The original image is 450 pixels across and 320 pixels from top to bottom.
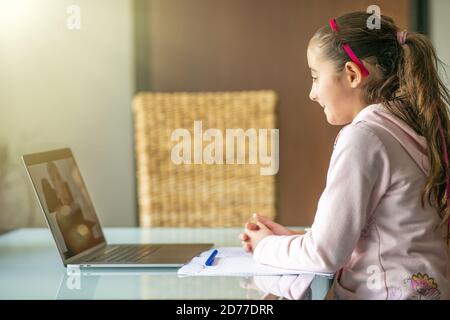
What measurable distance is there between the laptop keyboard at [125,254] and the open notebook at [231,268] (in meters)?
0.09

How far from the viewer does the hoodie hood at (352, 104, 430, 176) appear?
976 mm

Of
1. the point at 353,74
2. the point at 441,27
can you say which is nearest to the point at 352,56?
the point at 353,74

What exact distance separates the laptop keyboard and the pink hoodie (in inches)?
9.9

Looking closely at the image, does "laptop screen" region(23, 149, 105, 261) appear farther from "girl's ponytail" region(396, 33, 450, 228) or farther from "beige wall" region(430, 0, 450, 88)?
"beige wall" region(430, 0, 450, 88)

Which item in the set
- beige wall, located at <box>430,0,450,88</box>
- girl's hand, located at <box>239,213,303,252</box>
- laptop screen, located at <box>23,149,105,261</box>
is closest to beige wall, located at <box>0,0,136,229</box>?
beige wall, located at <box>430,0,450,88</box>

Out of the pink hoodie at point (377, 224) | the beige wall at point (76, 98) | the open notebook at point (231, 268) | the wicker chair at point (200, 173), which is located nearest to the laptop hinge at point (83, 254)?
the open notebook at point (231, 268)

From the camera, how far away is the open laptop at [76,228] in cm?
111

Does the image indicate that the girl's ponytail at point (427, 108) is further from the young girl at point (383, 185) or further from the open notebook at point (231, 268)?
the open notebook at point (231, 268)

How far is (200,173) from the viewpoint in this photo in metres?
2.21

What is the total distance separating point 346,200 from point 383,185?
0.18 feet

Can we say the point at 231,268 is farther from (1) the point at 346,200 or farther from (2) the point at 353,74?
(2) the point at 353,74

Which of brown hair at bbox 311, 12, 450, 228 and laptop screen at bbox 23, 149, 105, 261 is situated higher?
brown hair at bbox 311, 12, 450, 228

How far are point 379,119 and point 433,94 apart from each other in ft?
0.33

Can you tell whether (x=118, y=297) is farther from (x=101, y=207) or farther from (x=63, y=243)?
(x=101, y=207)
